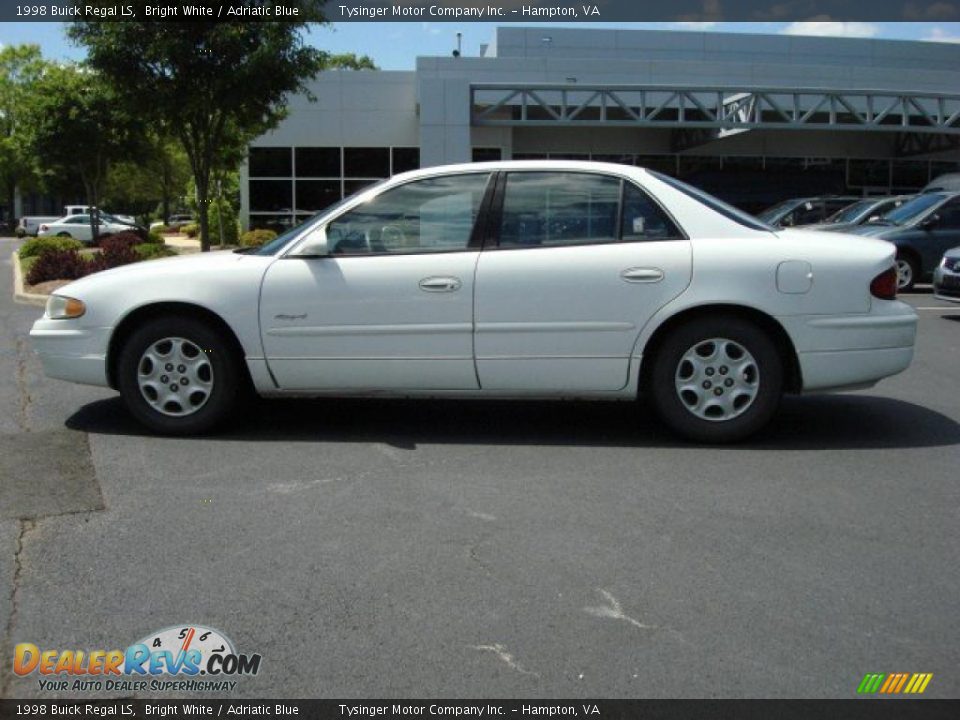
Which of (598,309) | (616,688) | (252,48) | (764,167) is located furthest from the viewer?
(764,167)

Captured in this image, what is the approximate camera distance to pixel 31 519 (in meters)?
4.66

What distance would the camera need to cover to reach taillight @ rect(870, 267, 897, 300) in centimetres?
588

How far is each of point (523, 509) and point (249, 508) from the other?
132cm

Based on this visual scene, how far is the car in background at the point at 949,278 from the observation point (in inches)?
465

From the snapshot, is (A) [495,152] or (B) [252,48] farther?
(A) [495,152]

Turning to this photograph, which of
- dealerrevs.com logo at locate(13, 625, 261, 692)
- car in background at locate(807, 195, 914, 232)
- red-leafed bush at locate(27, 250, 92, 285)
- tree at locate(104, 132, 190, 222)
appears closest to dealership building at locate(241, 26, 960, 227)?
car in background at locate(807, 195, 914, 232)

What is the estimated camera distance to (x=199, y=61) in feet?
49.6

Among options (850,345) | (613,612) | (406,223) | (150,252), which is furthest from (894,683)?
(150,252)

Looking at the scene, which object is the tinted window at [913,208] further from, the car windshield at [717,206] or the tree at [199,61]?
the car windshield at [717,206]

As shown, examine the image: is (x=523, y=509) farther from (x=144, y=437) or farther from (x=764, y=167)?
(x=764, y=167)

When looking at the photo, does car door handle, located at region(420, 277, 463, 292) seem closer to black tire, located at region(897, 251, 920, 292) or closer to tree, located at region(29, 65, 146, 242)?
black tire, located at region(897, 251, 920, 292)

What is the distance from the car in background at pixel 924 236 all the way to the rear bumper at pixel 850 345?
9708 mm

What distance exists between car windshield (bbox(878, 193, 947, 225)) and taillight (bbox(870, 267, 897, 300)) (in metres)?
10.2

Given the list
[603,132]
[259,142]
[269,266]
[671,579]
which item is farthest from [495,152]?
[671,579]
